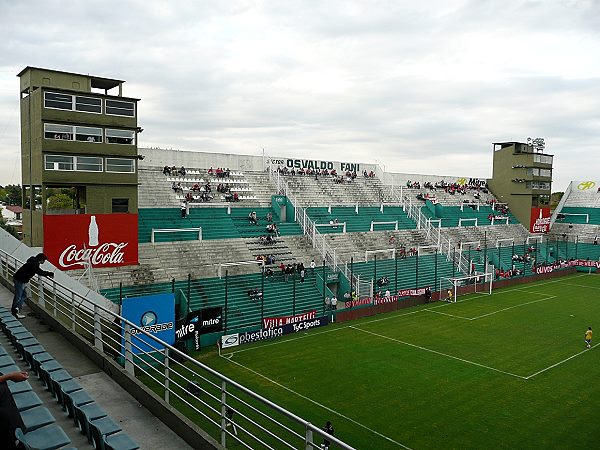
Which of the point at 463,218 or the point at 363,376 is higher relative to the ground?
the point at 463,218

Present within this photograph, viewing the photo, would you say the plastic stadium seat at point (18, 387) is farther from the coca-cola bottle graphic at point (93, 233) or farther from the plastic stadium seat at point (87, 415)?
the coca-cola bottle graphic at point (93, 233)

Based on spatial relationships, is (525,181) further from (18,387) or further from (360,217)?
(18,387)

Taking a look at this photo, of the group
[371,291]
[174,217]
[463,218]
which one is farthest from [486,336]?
[463,218]

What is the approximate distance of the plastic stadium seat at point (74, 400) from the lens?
749cm

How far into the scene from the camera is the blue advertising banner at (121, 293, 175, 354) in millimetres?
21484

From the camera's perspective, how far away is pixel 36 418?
682 cm

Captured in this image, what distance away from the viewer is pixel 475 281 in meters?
46.2

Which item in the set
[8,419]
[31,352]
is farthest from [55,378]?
[8,419]

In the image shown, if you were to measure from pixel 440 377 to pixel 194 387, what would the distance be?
488 inches

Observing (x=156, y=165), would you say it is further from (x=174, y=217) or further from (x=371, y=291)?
(x=371, y=291)

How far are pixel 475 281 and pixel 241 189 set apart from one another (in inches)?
892

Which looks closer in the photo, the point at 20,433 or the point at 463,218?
the point at 20,433

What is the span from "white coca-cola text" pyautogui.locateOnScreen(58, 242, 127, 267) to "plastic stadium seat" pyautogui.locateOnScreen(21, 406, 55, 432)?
2417cm

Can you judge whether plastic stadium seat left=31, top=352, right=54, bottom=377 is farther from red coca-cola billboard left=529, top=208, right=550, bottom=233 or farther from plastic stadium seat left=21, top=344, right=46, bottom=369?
red coca-cola billboard left=529, top=208, right=550, bottom=233
